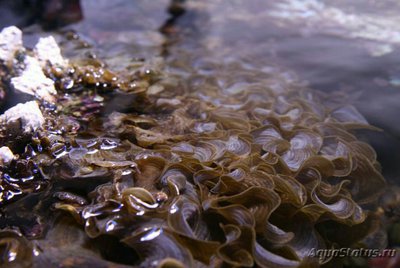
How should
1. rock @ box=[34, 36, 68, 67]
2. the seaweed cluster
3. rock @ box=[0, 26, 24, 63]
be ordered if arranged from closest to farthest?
the seaweed cluster → rock @ box=[0, 26, 24, 63] → rock @ box=[34, 36, 68, 67]

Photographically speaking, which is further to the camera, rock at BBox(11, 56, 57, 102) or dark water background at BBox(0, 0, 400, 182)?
dark water background at BBox(0, 0, 400, 182)

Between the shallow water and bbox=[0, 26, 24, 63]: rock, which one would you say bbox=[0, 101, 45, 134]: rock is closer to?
the shallow water

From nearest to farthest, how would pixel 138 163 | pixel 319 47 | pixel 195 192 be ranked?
pixel 195 192 → pixel 138 163 → pixel 319 47

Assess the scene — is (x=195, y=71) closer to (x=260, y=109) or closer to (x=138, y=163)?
(x=260, y=109)

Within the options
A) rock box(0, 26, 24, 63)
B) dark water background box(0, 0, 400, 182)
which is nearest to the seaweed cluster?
rock box(0, 26, 24, 63)

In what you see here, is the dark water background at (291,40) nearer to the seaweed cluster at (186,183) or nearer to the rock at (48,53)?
the seaweed cluster at (186,183)

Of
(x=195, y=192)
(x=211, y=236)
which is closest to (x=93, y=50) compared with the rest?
(x=195, y=192)

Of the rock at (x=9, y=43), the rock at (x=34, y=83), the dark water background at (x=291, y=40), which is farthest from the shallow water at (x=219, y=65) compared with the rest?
the rock at (x=9, y=43)

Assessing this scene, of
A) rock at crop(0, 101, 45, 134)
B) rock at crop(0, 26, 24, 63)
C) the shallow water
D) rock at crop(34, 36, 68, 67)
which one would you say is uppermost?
rock at crop(0, 26, 24, 63)
